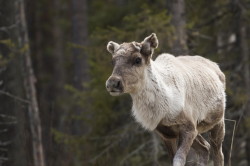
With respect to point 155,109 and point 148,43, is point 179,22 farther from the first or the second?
point 155,109

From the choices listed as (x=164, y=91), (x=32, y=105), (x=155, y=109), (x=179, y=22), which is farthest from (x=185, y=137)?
(x=32, y=105)

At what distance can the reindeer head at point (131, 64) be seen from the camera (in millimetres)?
7781

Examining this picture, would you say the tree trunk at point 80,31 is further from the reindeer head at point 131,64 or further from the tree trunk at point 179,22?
the reindeer head at point 131,64

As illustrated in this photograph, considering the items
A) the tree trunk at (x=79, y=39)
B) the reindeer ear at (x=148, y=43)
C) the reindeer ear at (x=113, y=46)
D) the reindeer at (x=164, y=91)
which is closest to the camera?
the reindeer at (x=164, y=91)

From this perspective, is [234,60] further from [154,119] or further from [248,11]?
[154,119]

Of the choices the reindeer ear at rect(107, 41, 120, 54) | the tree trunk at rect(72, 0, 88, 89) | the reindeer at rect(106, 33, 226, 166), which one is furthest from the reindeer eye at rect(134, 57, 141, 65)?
the tree trunk at rect(72, 0, 88, 89)

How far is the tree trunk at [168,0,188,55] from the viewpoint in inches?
517

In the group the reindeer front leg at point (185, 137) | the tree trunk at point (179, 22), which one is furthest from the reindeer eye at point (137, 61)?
the tree trunk at point (179, 22)

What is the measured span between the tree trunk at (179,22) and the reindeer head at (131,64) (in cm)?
492

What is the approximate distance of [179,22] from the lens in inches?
529

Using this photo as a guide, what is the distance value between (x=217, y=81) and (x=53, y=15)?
19.1m

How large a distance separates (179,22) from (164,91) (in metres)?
5.47

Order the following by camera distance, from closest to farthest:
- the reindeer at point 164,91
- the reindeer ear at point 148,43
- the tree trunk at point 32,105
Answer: the reindeer at point 164,91, the reindeer ear at point 148,43, the tree trunk at point 32,105

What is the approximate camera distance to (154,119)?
819 cm
